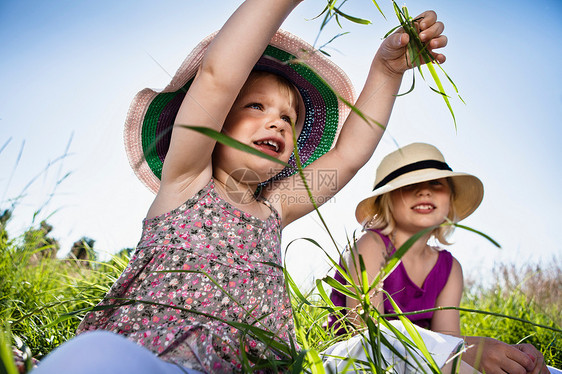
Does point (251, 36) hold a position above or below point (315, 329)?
above

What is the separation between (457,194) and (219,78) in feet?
5.92

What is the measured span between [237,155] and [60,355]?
44.3 inches

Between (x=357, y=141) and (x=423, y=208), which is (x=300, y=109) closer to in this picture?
(x=357, y=141)

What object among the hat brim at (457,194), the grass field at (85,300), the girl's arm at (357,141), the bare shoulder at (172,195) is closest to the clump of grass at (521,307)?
the grass field at (85,300)

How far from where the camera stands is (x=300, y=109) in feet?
6.70

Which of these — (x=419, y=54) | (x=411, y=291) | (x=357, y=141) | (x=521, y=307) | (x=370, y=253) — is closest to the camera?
(x=419, y=54)

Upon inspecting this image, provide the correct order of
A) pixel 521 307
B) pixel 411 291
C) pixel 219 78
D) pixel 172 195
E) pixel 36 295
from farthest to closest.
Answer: pixel 521 307
pixel 411 291
pixel 36 295
pixel 172 195
pixel 219 78

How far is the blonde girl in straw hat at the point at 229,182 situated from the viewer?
45.7 inches

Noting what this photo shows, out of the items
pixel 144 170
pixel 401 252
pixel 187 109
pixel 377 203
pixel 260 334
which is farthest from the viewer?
pixel 377 203

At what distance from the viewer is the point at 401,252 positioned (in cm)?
72

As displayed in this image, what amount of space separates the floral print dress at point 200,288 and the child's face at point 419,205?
0.96 metres

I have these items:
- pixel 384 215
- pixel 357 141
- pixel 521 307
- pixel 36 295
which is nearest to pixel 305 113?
pixel 357 141

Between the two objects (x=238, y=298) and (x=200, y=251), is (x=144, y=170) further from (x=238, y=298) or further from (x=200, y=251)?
(x=238, y=298)

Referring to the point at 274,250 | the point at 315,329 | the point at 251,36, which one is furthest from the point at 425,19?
the point at 315,329
